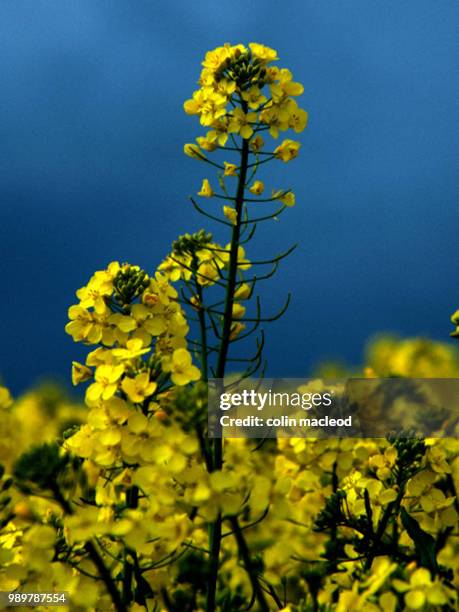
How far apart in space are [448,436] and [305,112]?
1.33 metres

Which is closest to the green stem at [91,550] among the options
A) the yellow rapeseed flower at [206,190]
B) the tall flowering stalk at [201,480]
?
the tall flowering stalk at [201,480]

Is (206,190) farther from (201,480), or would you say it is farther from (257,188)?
(201,480)

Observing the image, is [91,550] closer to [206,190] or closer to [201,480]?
[201,480]

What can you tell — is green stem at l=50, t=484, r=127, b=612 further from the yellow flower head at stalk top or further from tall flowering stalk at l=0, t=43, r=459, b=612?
the yellow flower head at stalk top

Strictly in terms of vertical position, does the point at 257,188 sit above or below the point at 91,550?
above

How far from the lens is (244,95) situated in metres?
2.67

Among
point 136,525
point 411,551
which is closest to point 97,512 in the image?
point 136,525

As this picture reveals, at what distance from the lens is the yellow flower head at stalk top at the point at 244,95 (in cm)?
267

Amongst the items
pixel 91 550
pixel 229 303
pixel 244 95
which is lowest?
pixel 91 550

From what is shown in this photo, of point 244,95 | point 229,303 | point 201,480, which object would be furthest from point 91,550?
point 244,95

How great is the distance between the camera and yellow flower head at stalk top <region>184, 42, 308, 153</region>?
2.67 m

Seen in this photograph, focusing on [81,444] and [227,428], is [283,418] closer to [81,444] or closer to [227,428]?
[227,428]

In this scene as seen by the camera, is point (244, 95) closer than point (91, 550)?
No

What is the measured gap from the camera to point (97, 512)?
65.1 inches
